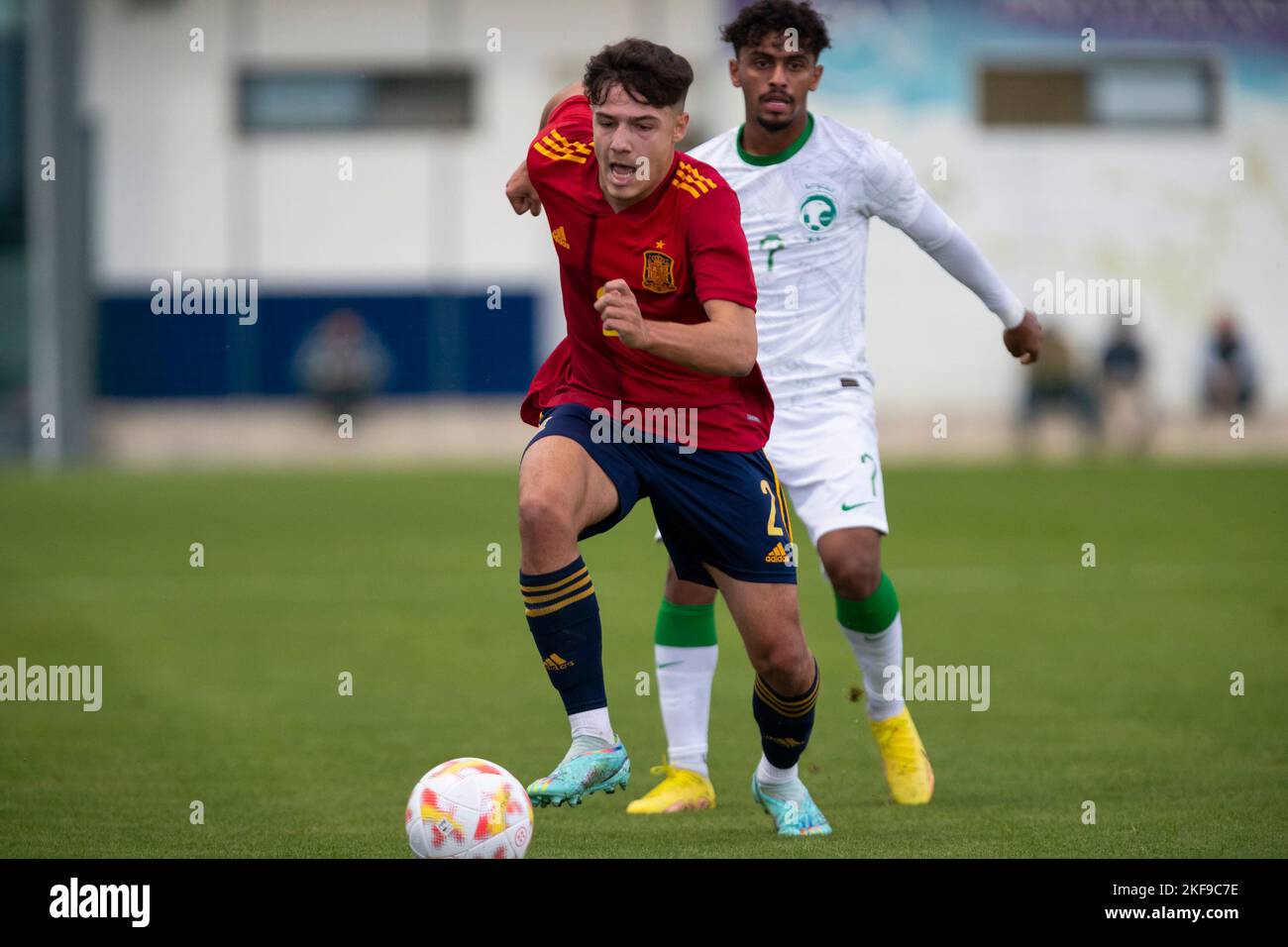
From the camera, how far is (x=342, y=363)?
31.5 metres

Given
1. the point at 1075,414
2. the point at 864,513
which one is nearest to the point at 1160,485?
the point at 1075,414

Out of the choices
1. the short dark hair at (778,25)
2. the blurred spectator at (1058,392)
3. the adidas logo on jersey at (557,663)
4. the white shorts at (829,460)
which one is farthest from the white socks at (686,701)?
the blurred spectator at (1058,392)

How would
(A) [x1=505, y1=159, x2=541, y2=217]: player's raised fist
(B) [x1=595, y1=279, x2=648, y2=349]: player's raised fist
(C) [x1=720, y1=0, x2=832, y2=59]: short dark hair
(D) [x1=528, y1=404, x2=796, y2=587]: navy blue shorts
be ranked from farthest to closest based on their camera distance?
(C) [x1=720, y1=0, x2=832, y2=59]: short dark hair
(A) [x1=505, y1=159, x2=541, y2=217]: player's raised fist
(D) [x1=528, y1=404, x2=796, y2=587]: navy blue shorts
(B) [x1=595, y1=279, x2=648, y2=349]: player's raised fist

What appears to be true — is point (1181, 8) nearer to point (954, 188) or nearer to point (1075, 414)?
point (954, 188)

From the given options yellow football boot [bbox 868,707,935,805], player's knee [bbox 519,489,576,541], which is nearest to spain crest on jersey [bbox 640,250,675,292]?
player's knee [bbox 519,489,576,541]

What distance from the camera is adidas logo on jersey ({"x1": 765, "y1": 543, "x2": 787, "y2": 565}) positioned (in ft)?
18.5

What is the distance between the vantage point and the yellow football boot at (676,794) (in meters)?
6.42

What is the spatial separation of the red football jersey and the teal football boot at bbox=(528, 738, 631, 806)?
0.95 meters

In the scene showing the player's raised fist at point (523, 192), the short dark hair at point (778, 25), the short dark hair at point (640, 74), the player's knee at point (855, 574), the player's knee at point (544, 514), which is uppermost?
the short dark hair at point (778, 25)

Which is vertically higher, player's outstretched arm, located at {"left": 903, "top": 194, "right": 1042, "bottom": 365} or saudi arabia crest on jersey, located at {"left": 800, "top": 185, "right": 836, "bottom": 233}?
saudi arabia crest on jersey, located at {"left": 800, "top": 185, "right": 836, "bottom": 233}

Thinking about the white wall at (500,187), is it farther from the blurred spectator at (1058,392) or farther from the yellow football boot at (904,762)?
the yellow football boot at (904,762)

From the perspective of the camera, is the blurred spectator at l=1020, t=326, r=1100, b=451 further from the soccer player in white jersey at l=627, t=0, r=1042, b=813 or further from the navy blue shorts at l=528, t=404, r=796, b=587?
the navy blue shorts at l=528, t=404, r=796, b=587

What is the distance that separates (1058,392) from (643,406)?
935 inches

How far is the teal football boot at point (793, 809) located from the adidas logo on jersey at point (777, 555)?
2.73 feet
